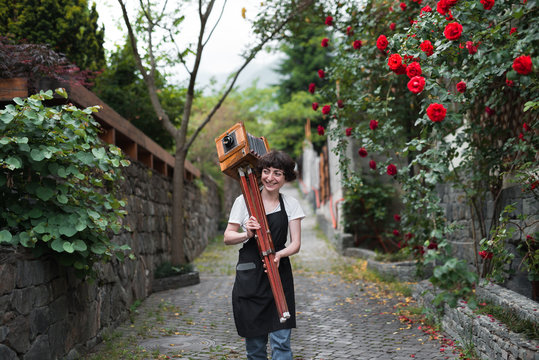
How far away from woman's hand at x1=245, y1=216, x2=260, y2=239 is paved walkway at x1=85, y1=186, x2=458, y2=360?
1749mm

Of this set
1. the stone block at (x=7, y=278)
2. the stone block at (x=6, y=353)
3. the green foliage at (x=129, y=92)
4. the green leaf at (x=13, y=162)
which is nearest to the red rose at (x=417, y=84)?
the green leaf at (x=13, y=162)

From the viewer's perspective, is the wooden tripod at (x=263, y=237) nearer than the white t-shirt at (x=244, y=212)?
Yes

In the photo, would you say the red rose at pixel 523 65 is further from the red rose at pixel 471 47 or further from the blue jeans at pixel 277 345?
the blue jeans at pixel 277 345

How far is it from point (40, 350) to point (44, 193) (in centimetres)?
110

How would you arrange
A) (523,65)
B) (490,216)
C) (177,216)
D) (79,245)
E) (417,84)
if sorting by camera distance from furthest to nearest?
(177,216) < (490,216) < (79,245) < (417,84) < (523,65)

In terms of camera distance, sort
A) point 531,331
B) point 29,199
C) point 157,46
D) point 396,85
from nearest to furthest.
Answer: point 531,331, point 29,199, point 396,85, point 157,46

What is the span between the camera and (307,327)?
577 centimetres

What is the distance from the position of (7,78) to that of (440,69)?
3712mm

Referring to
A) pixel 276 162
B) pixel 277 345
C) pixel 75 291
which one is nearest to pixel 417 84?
pixel 276 162

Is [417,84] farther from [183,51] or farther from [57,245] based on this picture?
[183,51]

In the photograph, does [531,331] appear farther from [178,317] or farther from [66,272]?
[178,317]

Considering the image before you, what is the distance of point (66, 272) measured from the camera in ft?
14.7

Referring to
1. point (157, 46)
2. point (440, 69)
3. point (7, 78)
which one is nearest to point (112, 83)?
point (157, 46)

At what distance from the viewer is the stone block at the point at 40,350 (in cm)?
372
